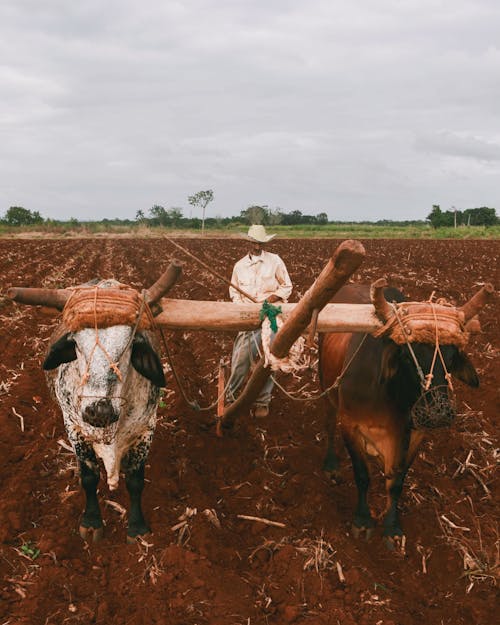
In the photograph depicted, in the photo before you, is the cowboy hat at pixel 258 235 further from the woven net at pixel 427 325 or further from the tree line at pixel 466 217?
the tree line at pixel 466 217

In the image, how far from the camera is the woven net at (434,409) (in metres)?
3.54

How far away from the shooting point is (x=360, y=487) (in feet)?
15.0

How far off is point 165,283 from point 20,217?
266 feet

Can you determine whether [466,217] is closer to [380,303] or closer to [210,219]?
[210,219]

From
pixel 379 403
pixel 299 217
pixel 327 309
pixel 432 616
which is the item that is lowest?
pixel 432 616

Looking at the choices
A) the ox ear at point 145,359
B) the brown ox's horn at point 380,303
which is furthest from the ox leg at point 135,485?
the brown ox's horn at point 380,303

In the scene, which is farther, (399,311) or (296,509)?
(296,509)

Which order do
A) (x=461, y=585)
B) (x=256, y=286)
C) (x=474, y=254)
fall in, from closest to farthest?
(x=461, y=585)
(x=256, y=286)
(x=474, y=254)

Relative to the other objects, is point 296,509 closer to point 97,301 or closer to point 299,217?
point 97,301

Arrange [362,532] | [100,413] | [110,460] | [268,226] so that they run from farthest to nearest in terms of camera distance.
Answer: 1. [268,226]
2. [362,532]
3. [110,460]
4. [100,413]

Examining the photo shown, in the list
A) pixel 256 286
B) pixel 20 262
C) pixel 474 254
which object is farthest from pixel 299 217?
pixel 256 286

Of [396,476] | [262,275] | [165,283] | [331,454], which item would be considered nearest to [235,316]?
[165,283]

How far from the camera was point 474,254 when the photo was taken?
93.2ft

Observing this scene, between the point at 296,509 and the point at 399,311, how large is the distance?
2.18 metres
